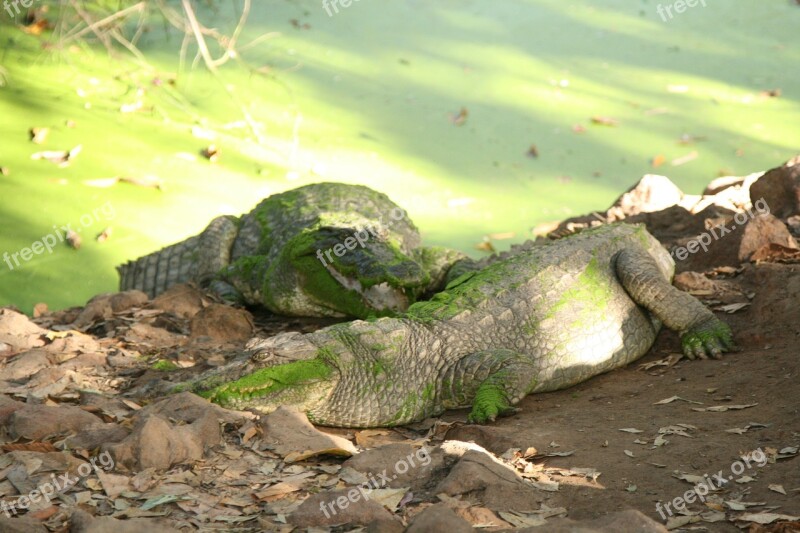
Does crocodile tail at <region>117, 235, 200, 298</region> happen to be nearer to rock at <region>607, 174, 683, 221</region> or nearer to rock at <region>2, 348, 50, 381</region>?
rock at <region>2, 348, 50, 381</region>

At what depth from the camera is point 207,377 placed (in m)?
4.40

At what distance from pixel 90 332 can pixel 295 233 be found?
1630 mm

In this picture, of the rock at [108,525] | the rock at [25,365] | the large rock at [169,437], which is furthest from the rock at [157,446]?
the rock at [25,365]

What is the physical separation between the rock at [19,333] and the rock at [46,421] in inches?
59.8

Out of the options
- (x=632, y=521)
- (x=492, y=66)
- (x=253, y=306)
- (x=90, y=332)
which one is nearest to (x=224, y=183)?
(x=253, y=306)

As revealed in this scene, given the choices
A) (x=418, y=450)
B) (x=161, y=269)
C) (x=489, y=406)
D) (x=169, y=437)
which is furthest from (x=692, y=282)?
(x=161, y=269)

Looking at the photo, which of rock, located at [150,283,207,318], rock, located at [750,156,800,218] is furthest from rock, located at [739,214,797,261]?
rock, located at [150,283,207,318]

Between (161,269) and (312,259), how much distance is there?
6.60ft

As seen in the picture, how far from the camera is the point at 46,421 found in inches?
155

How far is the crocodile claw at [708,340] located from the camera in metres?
5.04

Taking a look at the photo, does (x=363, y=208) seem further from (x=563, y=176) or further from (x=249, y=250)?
(x=563, y=176)

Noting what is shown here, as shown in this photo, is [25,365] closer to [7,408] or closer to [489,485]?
[7,408]

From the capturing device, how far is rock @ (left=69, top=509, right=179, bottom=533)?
2861mm

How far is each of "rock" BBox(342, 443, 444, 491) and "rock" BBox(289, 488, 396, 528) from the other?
1.09 feet
